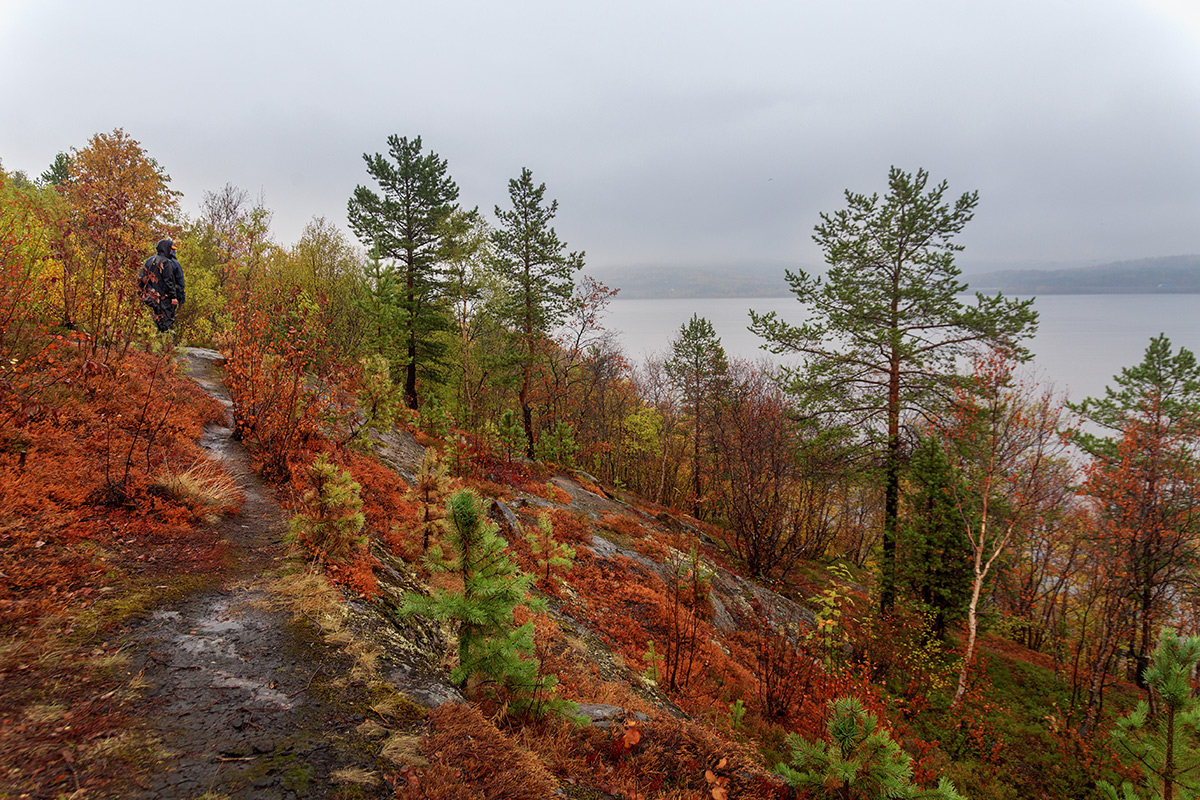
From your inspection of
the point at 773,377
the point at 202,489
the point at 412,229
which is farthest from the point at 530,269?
the point at 202,489

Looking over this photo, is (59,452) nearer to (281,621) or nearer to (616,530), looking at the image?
(281,621)

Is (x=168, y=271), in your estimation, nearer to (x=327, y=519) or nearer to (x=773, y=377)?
(x=327, y=519)

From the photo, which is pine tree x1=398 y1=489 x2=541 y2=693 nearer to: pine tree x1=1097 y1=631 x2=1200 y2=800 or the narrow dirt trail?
the narrow dirt trail

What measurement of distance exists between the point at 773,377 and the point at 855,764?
623 inches

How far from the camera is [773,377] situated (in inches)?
703

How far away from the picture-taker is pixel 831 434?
14969 millimetres

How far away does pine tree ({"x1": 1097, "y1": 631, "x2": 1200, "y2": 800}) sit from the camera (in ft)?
12.6

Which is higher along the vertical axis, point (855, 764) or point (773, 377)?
point (773, 377)

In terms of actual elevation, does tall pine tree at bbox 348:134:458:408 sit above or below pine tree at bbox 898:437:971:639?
above

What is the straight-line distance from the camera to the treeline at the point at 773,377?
6832 mm

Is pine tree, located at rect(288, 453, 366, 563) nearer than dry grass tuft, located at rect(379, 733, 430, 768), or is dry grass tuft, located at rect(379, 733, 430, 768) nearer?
dry grass tuft, located at rect(379, 733, 430, 768)

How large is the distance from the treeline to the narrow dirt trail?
3.36 meters

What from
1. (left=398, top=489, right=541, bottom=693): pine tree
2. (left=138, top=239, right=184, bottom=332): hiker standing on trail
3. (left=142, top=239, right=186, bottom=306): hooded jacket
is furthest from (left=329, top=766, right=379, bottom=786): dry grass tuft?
(left=142, top=239, right=186, bottom=306): hooded jacket

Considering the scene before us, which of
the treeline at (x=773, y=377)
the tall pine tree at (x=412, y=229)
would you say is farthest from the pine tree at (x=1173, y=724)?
the tall pine tree at (x=412, y=229)
